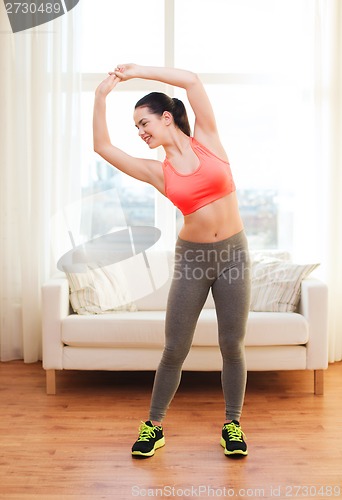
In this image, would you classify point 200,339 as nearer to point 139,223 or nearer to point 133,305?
point 133,305

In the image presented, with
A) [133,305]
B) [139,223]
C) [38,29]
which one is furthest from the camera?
[139,223]

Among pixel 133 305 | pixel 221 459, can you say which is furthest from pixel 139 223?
pixel 221 459

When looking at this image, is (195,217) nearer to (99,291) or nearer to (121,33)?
(99,291)

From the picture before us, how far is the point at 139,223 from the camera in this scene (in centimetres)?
445

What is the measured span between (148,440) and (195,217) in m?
0.91

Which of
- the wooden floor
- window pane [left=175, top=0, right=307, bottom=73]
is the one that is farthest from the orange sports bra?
window pane [left=175, top=0, right=307, bottom=73]

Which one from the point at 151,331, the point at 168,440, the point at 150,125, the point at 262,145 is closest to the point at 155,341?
the point at 151,331

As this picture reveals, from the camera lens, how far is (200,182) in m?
2.48

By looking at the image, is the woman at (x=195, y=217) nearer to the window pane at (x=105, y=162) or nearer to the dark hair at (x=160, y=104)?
the dark hair at (x=160, y=104)

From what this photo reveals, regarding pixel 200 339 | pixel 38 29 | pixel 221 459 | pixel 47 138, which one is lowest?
pixel 221 459

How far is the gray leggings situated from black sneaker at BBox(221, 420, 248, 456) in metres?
0.20

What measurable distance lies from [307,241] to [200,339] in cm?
→ 122

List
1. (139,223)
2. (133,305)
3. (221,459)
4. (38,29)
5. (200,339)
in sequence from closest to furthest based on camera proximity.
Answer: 1. (221,459)
2. (200,339)
3. (133,305)
4. (38,29)
5. (139,223)

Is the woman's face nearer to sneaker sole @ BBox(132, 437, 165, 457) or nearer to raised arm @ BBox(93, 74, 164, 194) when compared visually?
raised arm @ BBox(93, 74, 164, 194)
